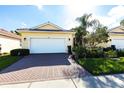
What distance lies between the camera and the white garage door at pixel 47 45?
60.2 feet

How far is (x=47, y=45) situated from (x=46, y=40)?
2.28 ft

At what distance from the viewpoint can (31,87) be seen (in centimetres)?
571

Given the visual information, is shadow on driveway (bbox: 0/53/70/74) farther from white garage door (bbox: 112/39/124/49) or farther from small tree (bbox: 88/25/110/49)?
white garage door (bbox: 112/39/124/49)

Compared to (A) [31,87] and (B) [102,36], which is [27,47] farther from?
(A) [31,87]

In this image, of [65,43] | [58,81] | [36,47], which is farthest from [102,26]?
[58,81]

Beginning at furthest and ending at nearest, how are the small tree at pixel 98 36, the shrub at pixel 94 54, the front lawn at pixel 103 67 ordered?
1. the small tree at pixel 98 36
2. the shrub at pixel 94 54
3. the front lawn at pixel 103 67

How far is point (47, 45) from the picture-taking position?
18688 millimetres

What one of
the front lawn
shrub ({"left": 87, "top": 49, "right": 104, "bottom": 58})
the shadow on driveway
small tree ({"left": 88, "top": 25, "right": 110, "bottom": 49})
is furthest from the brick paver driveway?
small tree ({"left": 88, "top": 25, "right": 110, "bottom": 49})

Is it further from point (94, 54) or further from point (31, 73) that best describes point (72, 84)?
point (94, 54)

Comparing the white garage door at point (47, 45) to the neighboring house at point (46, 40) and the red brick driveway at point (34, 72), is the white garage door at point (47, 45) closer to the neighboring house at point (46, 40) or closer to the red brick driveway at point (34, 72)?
Result: the neighboring house at point (46, 40)

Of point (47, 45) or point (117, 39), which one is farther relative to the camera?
point (117, 39)

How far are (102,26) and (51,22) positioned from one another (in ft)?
24.7

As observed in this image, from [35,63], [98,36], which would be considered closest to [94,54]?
[98,36]

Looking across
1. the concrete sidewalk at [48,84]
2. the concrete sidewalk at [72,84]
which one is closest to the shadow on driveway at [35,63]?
the concrete sidewalk at [48,84]
